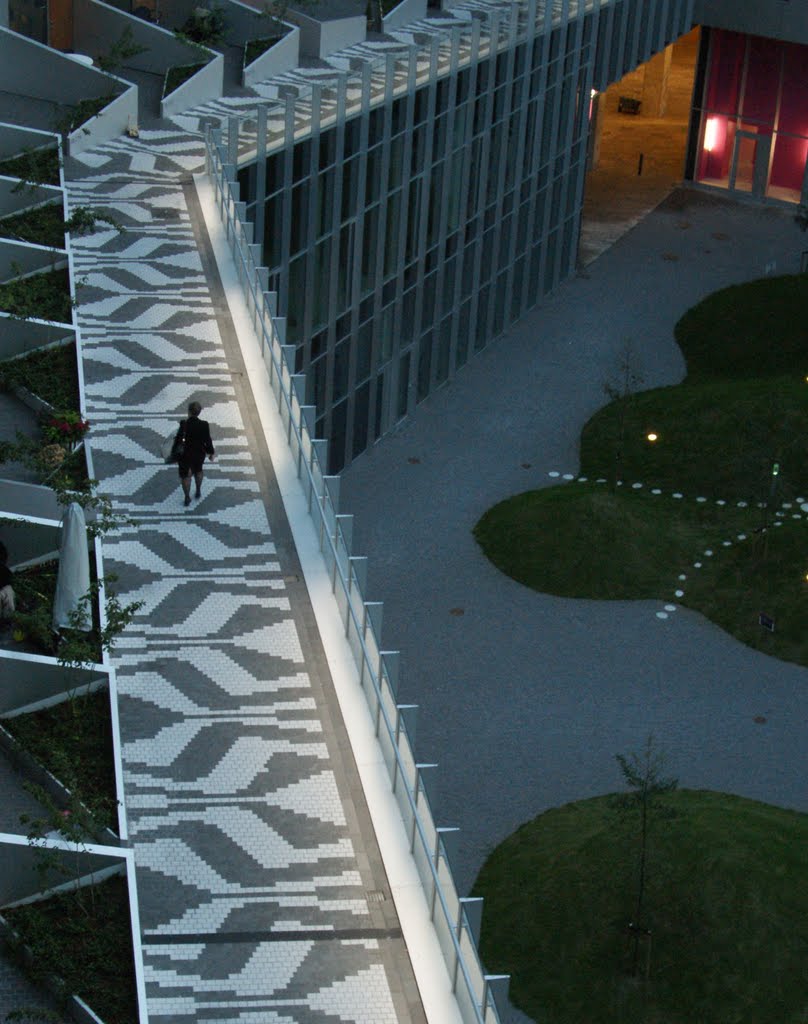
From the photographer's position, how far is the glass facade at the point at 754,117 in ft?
153

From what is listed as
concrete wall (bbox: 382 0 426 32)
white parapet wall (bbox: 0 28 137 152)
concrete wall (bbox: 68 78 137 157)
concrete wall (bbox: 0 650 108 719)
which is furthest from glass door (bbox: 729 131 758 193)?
concrete wall (bbox: 0 650 108 719)

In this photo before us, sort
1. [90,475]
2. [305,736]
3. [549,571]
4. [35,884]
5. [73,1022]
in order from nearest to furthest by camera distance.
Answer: [73,1022], [35,884], [305,736], [90,475], [549,571]

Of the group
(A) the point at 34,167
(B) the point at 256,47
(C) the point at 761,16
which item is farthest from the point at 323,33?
(C) the point at 761,16

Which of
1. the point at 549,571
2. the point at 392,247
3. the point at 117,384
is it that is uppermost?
the point at 117,384

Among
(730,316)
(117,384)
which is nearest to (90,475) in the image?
(117,384)

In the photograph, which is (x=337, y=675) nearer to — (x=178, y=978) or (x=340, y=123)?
(x=178, y=978)

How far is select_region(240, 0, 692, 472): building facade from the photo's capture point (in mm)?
31531

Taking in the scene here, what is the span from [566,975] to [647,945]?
0.98 metres

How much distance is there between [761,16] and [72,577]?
3244 cm

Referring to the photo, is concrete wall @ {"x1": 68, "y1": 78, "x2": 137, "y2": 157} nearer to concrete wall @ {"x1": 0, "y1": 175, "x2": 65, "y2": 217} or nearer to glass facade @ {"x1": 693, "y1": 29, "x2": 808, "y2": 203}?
concrete wall @ {"x1": 0, "y1": 175, "x2": 65, "y2": 217}

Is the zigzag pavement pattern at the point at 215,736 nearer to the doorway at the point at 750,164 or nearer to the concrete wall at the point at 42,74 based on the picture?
the concrete wall at the point at 42,74

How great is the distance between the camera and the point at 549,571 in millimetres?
30469

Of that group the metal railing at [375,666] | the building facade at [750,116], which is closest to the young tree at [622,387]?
the building facade at [750,116]

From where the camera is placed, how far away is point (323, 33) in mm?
36312
